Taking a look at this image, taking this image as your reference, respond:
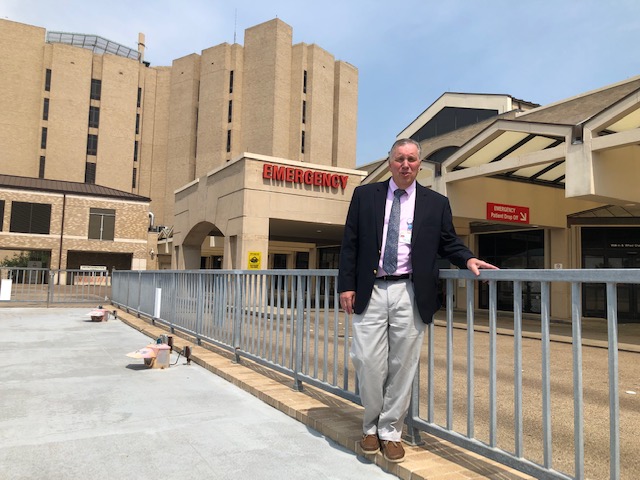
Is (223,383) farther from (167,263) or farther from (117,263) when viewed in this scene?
(167,263)

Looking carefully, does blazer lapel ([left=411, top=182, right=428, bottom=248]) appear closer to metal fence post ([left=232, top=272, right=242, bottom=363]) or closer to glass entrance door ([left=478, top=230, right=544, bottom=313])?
metal fence post ([left=232, top=272, right=242, bottom=363])

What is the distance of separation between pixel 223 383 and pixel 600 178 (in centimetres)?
1082

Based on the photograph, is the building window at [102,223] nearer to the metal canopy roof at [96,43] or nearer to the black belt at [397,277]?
the metal canopy roof at [96,43]

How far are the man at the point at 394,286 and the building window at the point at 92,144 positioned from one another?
61.1 m

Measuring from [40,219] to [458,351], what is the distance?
42.8 metres

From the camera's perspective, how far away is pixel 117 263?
154 feet

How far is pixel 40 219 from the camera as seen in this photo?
41.3m

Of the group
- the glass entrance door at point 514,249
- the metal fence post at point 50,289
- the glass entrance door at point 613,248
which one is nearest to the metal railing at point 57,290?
the metal fence post at point 50,289

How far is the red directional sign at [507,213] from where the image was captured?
16.5m

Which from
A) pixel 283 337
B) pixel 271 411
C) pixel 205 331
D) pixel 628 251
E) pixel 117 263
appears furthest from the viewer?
pixel 117 263

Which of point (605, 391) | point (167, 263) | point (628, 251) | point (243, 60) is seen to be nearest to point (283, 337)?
point (605, 391)

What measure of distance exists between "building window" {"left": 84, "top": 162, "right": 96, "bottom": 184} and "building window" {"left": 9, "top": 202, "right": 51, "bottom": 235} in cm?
1560

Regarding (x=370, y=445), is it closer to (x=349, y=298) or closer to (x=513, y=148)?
(x=349, y=298)

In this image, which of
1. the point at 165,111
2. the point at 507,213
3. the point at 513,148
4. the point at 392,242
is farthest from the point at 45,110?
the point at 392,242
